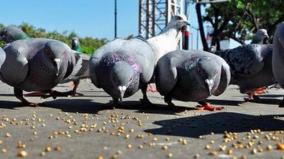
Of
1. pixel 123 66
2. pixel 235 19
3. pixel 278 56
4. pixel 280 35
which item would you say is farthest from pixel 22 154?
pixel 235 19

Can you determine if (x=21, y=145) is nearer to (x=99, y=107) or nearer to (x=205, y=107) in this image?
(x=99, y=107)

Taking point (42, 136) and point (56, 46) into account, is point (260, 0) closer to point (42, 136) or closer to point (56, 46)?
point (56, 46)

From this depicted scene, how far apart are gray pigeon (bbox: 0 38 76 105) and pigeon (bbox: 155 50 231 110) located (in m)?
1.89

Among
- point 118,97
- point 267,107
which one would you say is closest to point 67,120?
point 118,97

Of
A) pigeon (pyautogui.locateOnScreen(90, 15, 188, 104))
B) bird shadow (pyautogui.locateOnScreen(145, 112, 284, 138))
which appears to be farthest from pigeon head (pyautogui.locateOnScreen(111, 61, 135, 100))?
bird shadow (pyautogui.locateOnScreen(145, 112, 284, 138))

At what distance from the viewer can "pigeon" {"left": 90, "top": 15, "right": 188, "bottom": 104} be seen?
386 inches

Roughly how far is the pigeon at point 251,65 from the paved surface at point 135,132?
1007 mm

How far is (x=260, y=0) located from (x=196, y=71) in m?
14.2

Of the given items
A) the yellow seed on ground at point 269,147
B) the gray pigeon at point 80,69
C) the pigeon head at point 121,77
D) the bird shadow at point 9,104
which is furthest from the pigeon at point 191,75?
the yellow seed on ground at point 269,147

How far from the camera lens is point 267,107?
12.0 meters

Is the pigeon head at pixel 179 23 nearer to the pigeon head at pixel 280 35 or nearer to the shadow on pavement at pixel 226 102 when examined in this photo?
the shadow on pavement at pixel 226 102

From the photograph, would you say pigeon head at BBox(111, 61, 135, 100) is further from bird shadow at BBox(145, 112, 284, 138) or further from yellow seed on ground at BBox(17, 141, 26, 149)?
yellow seed on ground at BBox(17, 141, 26, 149)

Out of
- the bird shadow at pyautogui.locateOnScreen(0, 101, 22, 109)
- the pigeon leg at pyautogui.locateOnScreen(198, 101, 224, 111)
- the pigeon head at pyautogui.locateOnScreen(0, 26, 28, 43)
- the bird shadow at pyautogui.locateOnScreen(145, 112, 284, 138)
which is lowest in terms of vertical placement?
the bird shadow at pyautogui.locateOnScreen(0, 101, 22, 109)

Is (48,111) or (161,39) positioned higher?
(161,39)
